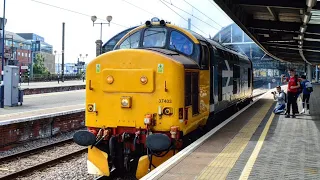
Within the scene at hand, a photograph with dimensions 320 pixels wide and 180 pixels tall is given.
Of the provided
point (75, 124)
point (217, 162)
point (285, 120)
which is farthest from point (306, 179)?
point (75, 124)

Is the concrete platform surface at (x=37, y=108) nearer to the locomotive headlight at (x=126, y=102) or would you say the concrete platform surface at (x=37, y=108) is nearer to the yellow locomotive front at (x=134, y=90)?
the yellow locomotive front at (x=134, y=90)

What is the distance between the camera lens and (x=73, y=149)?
12.8 m

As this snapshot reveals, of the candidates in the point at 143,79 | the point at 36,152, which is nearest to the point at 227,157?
the point at 143,79

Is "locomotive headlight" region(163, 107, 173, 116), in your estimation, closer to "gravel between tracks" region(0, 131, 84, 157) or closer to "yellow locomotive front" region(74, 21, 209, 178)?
"yellow locomotive front" region(74, 21, 209, 178)

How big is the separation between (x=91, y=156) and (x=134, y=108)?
55.5 inches

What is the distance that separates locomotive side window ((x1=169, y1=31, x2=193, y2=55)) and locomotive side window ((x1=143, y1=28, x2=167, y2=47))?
194 mm

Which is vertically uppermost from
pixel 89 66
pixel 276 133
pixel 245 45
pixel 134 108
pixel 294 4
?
pixel 245 45

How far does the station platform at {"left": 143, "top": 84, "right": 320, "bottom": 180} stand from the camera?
258 inches

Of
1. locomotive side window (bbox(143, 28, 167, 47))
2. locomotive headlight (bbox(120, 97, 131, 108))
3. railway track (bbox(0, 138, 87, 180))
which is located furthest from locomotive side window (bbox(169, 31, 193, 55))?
railway track (bbox(0, 138, 87, 180))

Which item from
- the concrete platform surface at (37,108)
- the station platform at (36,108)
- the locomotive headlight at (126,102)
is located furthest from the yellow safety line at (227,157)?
the concrete platform surface at (37,108)

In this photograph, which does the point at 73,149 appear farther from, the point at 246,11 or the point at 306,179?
the point at 246,11

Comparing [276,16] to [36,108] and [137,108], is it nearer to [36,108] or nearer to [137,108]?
[137,108]

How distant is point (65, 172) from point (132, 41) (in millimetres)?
3626

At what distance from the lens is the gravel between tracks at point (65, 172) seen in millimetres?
9078
